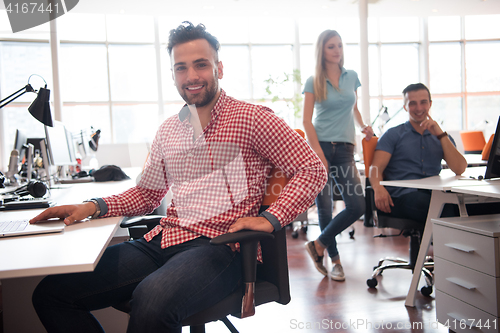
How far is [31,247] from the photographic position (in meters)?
0.99

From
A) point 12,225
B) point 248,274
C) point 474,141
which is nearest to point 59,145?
point 12,225

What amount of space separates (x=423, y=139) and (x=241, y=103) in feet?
5.33

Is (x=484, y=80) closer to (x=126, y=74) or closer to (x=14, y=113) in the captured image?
(x=126, y=74)

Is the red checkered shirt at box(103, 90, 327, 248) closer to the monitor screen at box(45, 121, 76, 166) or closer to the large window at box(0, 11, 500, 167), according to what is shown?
the monitor screen at box(45, 121, 76, 166)

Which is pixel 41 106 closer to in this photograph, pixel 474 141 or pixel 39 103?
pixel 39 103

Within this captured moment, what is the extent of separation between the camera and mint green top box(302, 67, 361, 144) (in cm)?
266

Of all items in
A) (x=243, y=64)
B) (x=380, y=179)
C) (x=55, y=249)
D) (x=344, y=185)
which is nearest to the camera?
(x=55, y=249)

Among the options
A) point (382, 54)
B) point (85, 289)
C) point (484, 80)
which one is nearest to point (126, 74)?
point (382, 54)

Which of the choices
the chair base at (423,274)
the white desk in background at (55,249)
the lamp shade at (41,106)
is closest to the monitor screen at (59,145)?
the lamp shade at (41,106)

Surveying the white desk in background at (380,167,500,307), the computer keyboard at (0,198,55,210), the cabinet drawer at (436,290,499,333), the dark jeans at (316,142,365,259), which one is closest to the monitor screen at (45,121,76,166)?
the computer keyboard at (0,198,55,210)

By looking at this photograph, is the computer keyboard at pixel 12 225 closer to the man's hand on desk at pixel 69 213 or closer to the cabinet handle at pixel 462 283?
the man's hand on desk at pixel 69 213

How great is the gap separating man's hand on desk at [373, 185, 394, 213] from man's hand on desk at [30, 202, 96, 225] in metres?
1.75

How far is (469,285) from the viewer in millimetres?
1701

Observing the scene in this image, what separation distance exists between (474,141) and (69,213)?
6.17m
